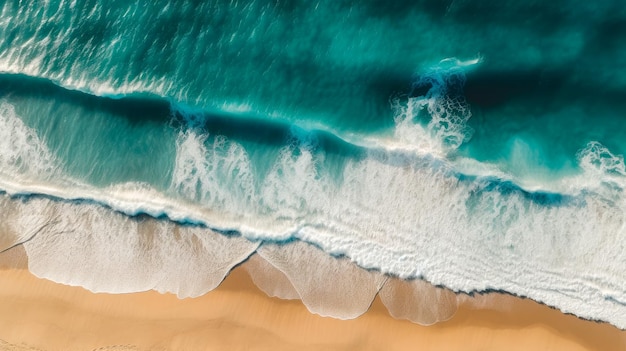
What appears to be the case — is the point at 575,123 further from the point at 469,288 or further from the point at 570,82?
the point at 469,288

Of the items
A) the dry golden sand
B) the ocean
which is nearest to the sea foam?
the ocean

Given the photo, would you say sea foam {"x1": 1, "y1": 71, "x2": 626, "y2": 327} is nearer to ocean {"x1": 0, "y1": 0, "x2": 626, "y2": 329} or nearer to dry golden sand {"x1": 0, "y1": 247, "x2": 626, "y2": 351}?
ocean {"x1": 0, "y1": 0, "x2": 626, "y2": 329}

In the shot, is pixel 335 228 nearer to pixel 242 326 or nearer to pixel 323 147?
pixel 323 147

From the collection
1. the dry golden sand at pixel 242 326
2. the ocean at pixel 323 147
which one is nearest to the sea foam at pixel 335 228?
the ocean at pixel 323 147

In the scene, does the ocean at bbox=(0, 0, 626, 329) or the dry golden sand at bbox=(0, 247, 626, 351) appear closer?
the dry golden sand at bbox=(0, 247, 626, 351)

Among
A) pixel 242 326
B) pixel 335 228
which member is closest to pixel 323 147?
pixel 335 228
